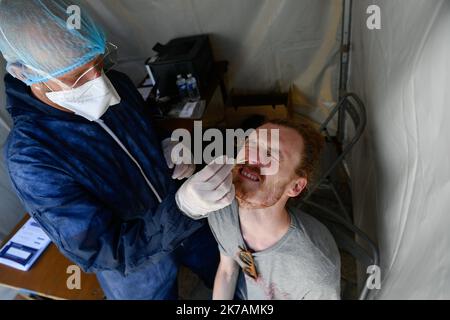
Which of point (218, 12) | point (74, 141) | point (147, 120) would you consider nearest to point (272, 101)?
point (218, 12)

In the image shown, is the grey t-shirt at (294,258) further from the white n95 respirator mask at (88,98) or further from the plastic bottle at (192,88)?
the plastic bottle at (192,88)

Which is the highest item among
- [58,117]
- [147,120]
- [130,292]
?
[58,117]

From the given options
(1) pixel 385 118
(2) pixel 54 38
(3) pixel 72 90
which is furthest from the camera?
(1) pixel 385 118

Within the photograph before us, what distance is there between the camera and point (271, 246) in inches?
44.3

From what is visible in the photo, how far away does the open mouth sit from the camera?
Result: 41.2 inches

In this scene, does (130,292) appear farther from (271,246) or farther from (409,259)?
(409,259)


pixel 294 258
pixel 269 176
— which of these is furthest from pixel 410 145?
pixel 294 258

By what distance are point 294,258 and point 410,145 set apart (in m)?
0.56

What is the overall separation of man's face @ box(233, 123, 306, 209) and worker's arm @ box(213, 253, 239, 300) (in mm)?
423

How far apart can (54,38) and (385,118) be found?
1.18 m

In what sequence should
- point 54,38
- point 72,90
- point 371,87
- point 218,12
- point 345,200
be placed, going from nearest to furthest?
point 54,38 < point 72,90 < point 371,87 < point 218,12 < point 345,200

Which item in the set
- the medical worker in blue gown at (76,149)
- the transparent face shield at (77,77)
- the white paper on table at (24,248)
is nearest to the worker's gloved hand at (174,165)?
the medical worker in blue gown at (76,149)

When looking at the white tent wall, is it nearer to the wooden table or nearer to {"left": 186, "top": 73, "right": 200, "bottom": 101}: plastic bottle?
{"left": 186, "top": 73, "right": 200, "bottom": 101}: plastic bottle

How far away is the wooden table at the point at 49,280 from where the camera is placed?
1359mm
